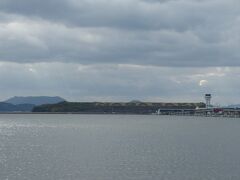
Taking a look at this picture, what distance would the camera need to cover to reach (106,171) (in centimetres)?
7706

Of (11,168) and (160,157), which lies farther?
(160,157)

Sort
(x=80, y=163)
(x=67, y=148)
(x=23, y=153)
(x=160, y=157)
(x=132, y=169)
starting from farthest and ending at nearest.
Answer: (x=67, y=148) < (x=23, y=153) < (x=160, y=157) < (x=80, y=163) < (x=132, y=169)

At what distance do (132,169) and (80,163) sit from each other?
958cm

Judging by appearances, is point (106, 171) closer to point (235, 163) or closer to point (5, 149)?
point (235, 163)

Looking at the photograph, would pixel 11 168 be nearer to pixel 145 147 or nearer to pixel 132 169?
pixel 132 169

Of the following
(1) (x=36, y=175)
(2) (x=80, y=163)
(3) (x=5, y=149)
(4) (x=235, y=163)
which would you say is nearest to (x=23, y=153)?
(3) (x=5, y=149)

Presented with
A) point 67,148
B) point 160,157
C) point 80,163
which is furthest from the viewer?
point 67,148

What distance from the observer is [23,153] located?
104m

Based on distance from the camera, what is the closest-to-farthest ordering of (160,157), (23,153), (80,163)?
(80,163)
(160,157)
(23,153)

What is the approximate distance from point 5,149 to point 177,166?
4393 cm

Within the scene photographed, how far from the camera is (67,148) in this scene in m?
114

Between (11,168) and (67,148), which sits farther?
(67,148)

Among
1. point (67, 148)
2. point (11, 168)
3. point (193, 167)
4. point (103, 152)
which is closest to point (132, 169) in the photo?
point (193, 167)

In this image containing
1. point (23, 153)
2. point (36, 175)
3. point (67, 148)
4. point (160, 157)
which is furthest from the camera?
point (67, 148)
